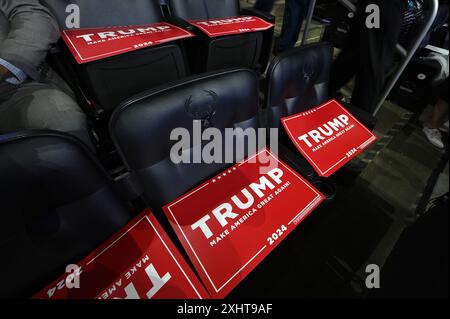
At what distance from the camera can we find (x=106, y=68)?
0.98 m

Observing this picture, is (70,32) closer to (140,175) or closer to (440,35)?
(140,175)

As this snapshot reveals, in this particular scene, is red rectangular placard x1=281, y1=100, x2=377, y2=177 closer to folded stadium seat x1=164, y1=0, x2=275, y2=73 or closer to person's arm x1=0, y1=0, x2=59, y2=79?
folded stadium seat x1=164, y1=0, x2=275, y2=73

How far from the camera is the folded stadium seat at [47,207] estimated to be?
43 cm

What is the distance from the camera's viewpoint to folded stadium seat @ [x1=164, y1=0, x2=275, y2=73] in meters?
1.30

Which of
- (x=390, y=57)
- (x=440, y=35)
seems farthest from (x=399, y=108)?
(x=390, y=57)

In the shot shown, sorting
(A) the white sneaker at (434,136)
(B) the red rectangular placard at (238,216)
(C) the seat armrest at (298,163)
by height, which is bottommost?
(A) the white sneaker at (434,136)

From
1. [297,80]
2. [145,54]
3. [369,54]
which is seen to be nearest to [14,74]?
[145,54]

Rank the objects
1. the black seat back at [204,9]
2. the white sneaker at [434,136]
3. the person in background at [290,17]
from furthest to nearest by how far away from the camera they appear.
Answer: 1. the person in background at [290,17]
2. the white sneaker at [434,136]
3. the black seat back at [204,9]

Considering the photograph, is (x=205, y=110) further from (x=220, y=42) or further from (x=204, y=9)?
(x=204, y=9)

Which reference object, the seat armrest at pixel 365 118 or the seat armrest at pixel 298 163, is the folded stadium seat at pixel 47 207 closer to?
the seat armrest at pixel 298 163

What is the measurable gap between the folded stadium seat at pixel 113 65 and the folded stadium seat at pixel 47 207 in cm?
54

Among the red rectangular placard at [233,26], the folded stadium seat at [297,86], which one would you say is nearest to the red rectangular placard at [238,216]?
the folded stadium seat at [297,86]

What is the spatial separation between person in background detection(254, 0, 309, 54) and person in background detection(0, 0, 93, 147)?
74.9 inches

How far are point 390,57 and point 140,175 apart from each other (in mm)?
1318
